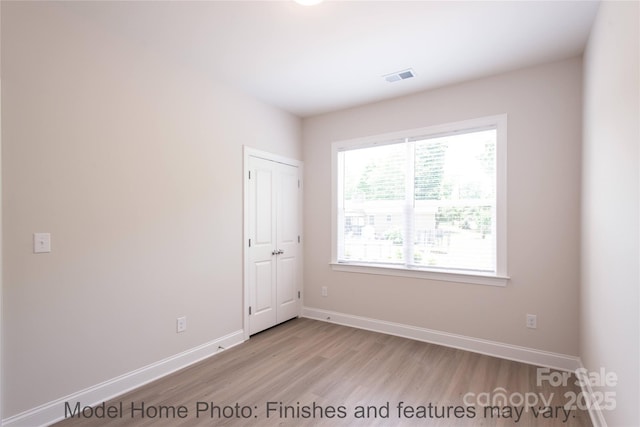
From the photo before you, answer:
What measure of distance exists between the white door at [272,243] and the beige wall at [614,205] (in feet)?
9.96

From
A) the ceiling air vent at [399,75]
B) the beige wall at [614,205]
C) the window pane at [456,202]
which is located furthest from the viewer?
the window pane at [456,202]

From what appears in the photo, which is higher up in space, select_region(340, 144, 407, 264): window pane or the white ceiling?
the white ceiling

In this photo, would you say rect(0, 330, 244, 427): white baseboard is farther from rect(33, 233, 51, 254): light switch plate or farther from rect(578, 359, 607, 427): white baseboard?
rect(578, 359, 607, 427): white baseboard

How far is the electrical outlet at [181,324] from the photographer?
2883 mm

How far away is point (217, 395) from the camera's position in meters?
2.42

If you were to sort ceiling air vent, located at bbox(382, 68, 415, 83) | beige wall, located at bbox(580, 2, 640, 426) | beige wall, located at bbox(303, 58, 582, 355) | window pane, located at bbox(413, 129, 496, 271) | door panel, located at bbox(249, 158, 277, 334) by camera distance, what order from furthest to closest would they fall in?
door panel, located at bbox(249, 158, 277, 334)
window pane, located at bbox(413, 129, 496, 271)
ceiling air vent, located at bbox(382, 68, 415, 83)
beige wall, located at bbox(303, 58, 582, 355)
beige wall, located at bbox(580, 2, 640, 426)

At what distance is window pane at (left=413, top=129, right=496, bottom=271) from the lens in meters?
3.20

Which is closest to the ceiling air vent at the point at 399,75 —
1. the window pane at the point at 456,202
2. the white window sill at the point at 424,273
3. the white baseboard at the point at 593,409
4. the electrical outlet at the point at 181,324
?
the window pane at the point at 456,202

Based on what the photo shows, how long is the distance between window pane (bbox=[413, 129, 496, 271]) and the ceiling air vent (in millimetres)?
742

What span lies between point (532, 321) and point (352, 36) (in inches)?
117

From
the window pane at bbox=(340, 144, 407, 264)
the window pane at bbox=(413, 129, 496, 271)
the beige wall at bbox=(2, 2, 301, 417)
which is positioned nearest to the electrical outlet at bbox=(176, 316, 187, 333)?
the beige wall at bbox=(2, 2, 301, 417)

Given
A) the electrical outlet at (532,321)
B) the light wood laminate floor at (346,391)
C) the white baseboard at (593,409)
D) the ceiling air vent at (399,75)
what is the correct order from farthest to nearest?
1. the ceiling air vent at (399,75)
2. the electrical outlet at (532,321)
3. the light wood laminate floor at (346,391)
4. the white baseboard at (593,409)

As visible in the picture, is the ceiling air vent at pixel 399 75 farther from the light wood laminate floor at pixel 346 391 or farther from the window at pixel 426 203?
the light wood laminate floor at pixel 346 391

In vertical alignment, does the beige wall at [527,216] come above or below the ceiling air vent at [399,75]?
below
